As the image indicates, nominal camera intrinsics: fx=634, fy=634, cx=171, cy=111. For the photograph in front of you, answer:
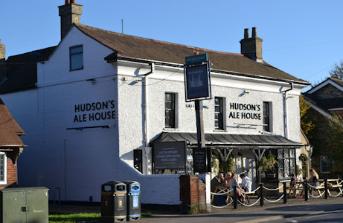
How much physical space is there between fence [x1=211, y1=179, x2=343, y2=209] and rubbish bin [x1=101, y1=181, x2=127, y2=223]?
507 cm

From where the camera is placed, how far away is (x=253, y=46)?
3794 centimetres

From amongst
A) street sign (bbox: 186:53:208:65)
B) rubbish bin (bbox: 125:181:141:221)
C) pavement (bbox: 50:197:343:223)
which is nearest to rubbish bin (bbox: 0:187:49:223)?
rubbish bin (bbox: 125:181:141:221)

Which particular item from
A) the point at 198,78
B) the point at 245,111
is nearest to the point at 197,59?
the point at 198,78

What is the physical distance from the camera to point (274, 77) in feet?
111

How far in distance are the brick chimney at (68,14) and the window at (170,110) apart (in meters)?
5.98

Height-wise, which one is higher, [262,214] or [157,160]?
[157,160]

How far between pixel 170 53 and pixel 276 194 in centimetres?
885

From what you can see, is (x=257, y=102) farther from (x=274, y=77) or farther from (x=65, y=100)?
(x=65, y=100)

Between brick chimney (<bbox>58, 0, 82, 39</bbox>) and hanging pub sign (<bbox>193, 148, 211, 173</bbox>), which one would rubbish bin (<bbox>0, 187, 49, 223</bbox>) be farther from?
brick chimney (<bbox>58, 0, 82, 39</bbox>)

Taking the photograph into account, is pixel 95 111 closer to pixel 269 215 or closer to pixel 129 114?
pixel 129 114

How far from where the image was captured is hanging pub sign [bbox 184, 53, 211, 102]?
80.3ft

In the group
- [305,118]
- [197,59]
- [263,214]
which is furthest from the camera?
[305,118]

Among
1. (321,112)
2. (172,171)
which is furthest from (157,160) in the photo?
(321,112)

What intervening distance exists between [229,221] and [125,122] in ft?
27.6
